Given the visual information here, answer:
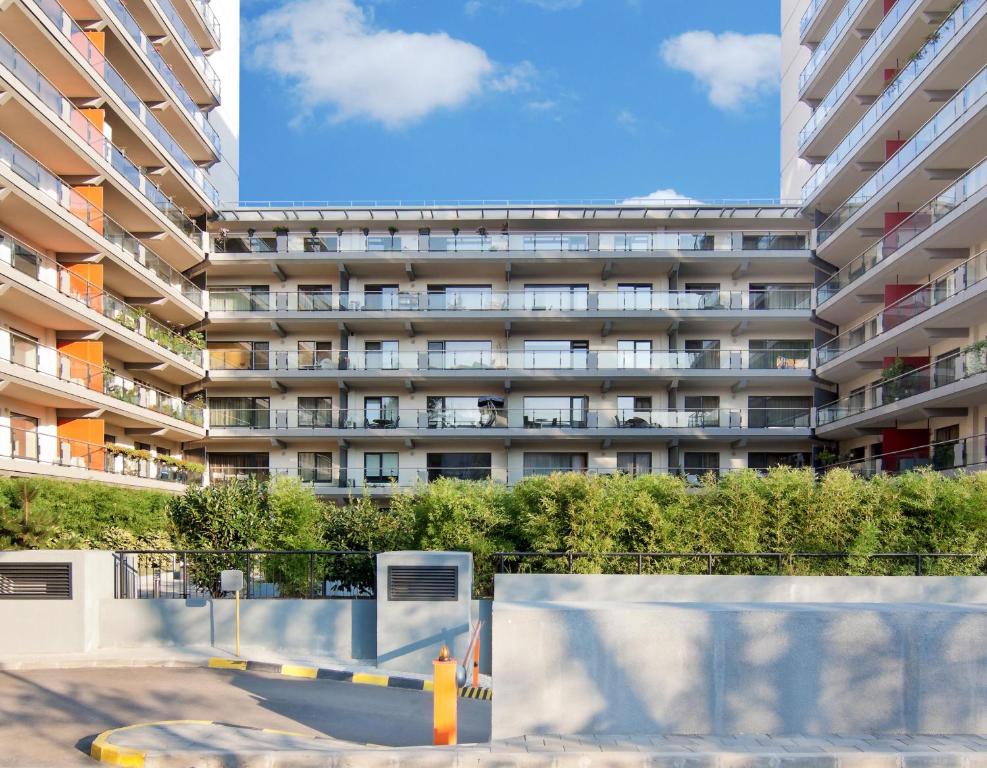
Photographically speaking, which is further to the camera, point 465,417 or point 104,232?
point 465,417

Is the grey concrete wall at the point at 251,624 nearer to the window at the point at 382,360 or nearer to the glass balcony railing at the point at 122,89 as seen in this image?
the glass balcony railing at the point at 122,89

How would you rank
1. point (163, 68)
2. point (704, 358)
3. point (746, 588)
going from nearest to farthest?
1. point (746, 588)
2. point (163, 68)
3. point (704, 358)

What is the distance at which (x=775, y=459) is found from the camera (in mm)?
40844

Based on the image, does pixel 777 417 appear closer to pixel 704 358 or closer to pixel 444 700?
pixel 704 358

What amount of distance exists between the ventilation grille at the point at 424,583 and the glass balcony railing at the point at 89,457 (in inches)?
631

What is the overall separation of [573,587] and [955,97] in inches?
846

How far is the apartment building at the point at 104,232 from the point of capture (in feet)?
84.1

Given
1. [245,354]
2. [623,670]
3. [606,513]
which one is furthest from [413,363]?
[623,670]

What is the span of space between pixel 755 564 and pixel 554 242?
26478 millimetres

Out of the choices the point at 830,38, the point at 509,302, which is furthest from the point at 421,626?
the point at 830,38

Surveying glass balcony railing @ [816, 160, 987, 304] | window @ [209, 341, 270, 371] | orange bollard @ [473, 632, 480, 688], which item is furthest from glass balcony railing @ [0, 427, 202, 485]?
glass balcony railing @ [816, 160, 987, 304]

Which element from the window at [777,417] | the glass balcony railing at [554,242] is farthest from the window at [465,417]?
the window at [777,417]

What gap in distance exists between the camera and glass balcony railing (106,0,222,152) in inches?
→ 1244

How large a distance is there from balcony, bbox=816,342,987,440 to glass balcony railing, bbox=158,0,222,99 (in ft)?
105
